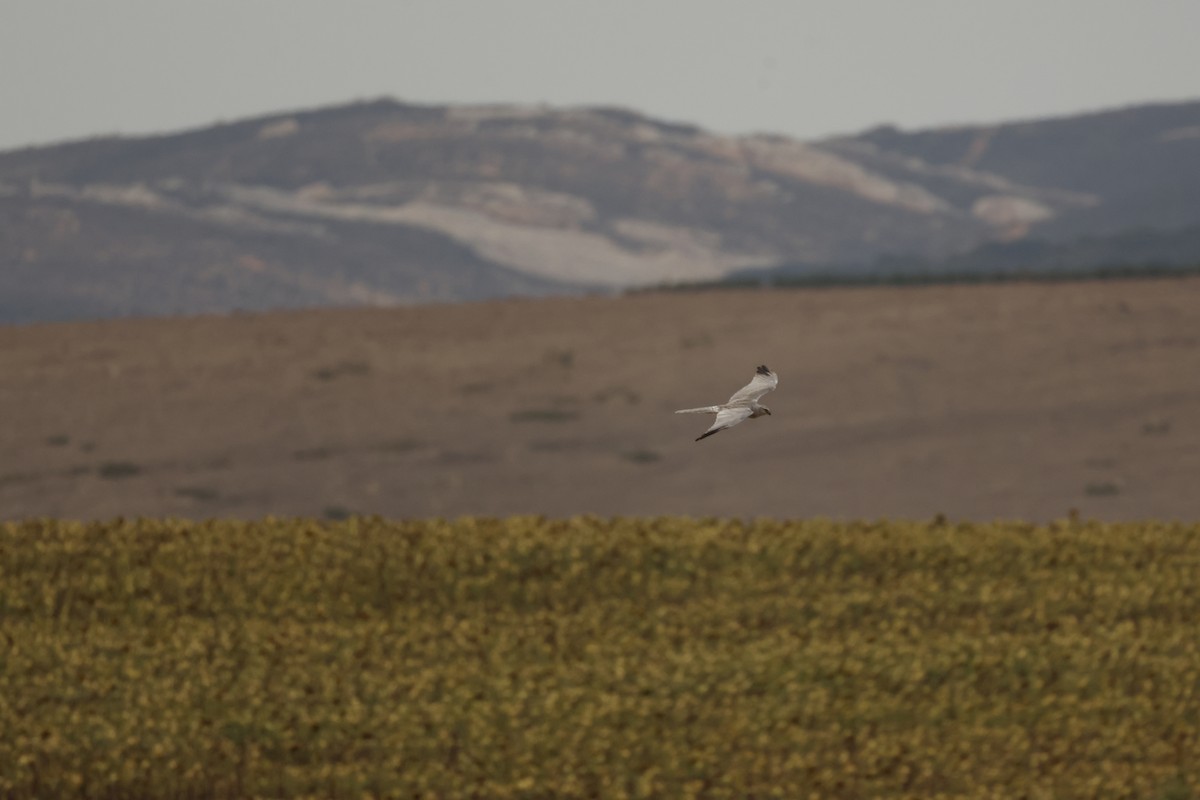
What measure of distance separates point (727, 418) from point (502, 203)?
155m

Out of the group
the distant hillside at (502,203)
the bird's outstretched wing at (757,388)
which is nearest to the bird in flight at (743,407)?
the bird's outstretched wing at (757,388)

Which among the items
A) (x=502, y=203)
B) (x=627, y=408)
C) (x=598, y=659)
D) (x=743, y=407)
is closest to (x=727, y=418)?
(x=743, y=407)

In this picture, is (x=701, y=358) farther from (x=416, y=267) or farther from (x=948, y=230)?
(x=948, y=230)

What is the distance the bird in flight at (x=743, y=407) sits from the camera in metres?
6.13

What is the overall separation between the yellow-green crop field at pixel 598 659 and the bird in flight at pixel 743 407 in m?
7.72

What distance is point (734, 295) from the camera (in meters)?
42.3

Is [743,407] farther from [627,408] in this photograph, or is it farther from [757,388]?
[627,408]

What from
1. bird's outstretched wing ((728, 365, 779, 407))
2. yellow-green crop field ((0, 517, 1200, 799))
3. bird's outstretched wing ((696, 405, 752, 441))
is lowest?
yellow-green crop field ((0, 517, 1200, 799))

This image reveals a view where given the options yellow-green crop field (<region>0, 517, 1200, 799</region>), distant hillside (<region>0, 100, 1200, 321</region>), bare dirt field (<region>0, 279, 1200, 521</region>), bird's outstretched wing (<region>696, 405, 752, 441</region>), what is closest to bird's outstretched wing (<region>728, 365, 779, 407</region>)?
bird's outstretched wing (<region>696, 405, 752, 441</region>)

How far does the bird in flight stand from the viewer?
613 centimetres

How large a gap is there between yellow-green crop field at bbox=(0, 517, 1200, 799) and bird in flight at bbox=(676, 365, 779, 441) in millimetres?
7715

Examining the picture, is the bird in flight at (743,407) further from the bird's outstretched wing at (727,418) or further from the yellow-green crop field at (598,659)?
the yellow-green crop field at (598,659)

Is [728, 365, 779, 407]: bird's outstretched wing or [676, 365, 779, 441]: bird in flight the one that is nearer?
[676, 365, 779, 441]: bird in flight

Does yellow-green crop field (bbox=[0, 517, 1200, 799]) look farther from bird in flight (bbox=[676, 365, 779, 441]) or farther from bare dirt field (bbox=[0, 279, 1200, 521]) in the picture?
bare dirt field (bbox=[0, 279, 1200, 521])
